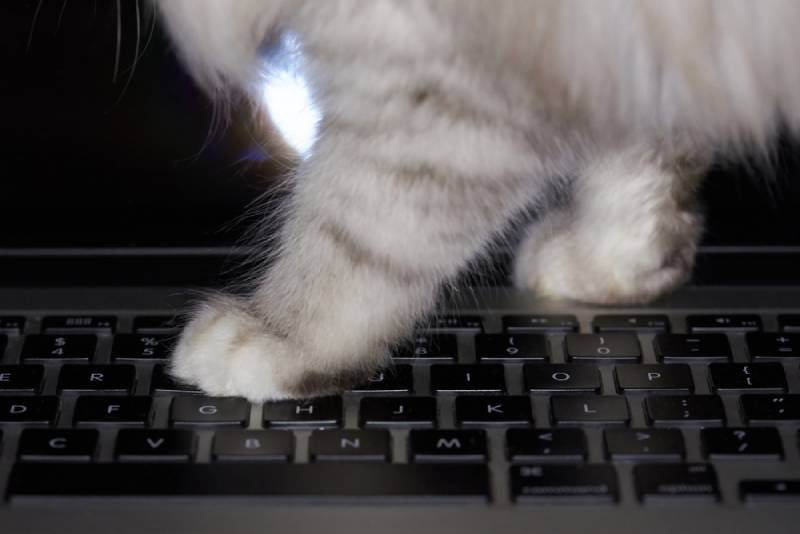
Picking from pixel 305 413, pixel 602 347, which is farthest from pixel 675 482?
pixel 305 413

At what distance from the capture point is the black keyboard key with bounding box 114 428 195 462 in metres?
0.65

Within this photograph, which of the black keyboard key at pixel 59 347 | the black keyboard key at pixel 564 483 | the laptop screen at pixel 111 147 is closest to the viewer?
the black keyboard key at pixel 564 483

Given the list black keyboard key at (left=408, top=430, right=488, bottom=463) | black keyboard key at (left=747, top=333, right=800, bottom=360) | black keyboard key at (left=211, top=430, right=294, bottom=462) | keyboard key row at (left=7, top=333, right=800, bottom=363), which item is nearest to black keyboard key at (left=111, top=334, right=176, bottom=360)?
keyboard key row at (left=7, top=333, right=800, bottom=363)

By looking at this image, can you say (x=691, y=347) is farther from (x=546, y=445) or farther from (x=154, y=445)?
(x=154, y=445)

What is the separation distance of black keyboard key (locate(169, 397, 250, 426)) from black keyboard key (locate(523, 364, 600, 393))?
0.67ft

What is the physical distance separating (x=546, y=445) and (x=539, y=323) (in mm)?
140

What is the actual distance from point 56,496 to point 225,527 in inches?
4.3

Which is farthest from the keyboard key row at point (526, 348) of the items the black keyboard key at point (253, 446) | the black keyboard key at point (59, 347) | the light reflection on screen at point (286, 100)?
the light reflection on screen at point (286, 100)

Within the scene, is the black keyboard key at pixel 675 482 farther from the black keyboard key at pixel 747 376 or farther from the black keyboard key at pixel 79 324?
the black keyboard key at pixel 79 324

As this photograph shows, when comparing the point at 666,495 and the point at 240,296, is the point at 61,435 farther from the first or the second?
the point at 666,495

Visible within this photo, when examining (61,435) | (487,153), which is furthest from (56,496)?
(487,153)

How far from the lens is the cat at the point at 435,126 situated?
691mm

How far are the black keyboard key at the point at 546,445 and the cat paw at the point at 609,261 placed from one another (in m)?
0.18

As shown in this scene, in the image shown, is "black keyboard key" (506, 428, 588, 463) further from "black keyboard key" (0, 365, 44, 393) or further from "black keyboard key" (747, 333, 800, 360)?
"black keyboard key" (0, 365, 44, 393)
